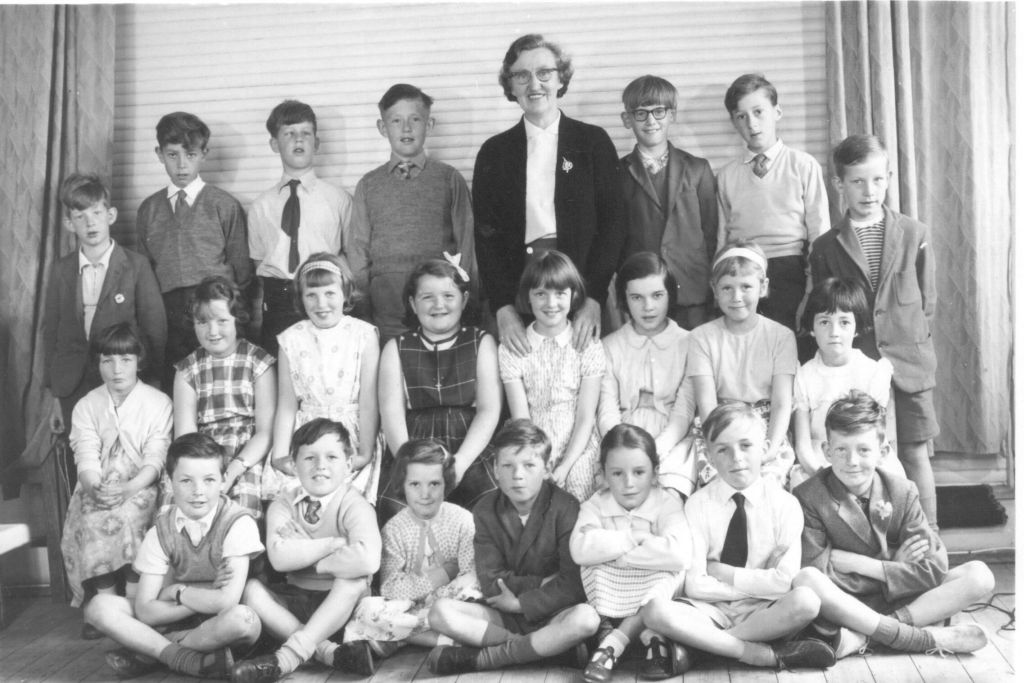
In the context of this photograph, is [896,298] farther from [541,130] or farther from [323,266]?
[323,266]

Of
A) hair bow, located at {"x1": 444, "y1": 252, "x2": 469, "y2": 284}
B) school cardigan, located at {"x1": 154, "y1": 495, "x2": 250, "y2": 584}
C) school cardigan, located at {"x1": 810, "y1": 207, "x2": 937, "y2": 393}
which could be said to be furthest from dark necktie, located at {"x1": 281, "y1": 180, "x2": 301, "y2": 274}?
school cardigan, located at {"x1": 810, "y1": 207, "x2": 937, "y2": 393}

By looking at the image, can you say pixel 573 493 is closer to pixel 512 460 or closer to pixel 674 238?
pixel 512 460

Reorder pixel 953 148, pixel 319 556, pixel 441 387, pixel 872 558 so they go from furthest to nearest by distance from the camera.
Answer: pixel 953 148 < pixel 441 387 < pixel 319 556 < pixel 872 558

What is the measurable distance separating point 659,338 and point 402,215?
3.60ft

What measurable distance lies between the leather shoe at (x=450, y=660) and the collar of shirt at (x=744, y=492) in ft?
2.72

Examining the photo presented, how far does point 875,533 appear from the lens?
292 cm

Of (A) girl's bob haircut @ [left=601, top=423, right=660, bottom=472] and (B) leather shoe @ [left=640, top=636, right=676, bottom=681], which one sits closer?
(B) leather shoe @ [left=640, top=636, right=676, bottom=681]

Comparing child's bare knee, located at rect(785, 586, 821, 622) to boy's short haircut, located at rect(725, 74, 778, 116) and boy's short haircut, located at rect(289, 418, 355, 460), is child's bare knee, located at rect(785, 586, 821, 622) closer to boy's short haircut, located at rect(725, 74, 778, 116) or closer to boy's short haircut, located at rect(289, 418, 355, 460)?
boy's short haircut, located at rect(289, 418, 355, 460)

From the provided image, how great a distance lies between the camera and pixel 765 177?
367cm

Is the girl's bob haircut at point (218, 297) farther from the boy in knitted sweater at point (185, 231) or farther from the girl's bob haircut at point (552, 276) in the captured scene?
the girl's bob haircut at point (552, 276)

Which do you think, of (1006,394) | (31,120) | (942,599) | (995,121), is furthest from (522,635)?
(31,120)

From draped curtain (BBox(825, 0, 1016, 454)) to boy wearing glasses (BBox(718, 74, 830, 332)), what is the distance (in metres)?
0.27

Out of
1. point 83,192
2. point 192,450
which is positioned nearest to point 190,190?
point 83,192

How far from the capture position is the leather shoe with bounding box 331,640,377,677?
2.80m
